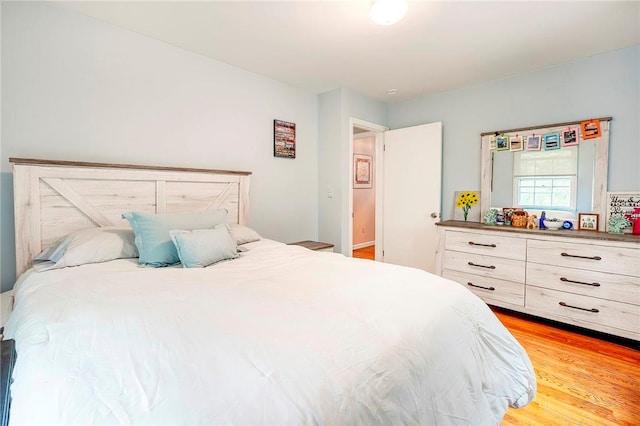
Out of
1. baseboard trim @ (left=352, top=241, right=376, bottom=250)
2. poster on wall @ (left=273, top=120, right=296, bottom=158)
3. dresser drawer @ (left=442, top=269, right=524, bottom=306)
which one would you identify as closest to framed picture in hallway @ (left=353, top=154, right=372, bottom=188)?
baseboard trim @ (left=352, top=241, right=376, bottom=250)

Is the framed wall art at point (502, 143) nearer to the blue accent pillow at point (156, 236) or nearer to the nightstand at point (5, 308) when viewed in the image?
the blue accent pillow at point (156, 236)

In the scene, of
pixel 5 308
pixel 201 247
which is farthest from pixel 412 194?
pixel 5 308

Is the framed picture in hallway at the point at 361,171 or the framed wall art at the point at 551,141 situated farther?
the framed picture in hallway at the point at 361,171

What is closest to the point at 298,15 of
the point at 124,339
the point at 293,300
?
the point at 293,300

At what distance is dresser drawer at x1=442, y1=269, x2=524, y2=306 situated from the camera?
9.00 ft

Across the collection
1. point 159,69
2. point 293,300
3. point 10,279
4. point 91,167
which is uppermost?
point 159,69

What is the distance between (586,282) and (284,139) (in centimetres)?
308

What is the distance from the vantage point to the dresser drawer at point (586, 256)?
222cm

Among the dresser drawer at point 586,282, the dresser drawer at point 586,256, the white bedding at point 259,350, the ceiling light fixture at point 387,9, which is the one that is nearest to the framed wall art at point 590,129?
the dresser drawer at point 586,256

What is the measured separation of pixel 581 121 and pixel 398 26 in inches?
78.2

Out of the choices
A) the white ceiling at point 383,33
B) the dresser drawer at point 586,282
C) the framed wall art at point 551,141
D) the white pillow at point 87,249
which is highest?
the white ceiling at point 383,33

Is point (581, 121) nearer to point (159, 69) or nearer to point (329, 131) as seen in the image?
point (329, 131)

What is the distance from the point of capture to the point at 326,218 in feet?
12.1

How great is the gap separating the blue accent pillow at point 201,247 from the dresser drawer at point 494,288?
2372mm
